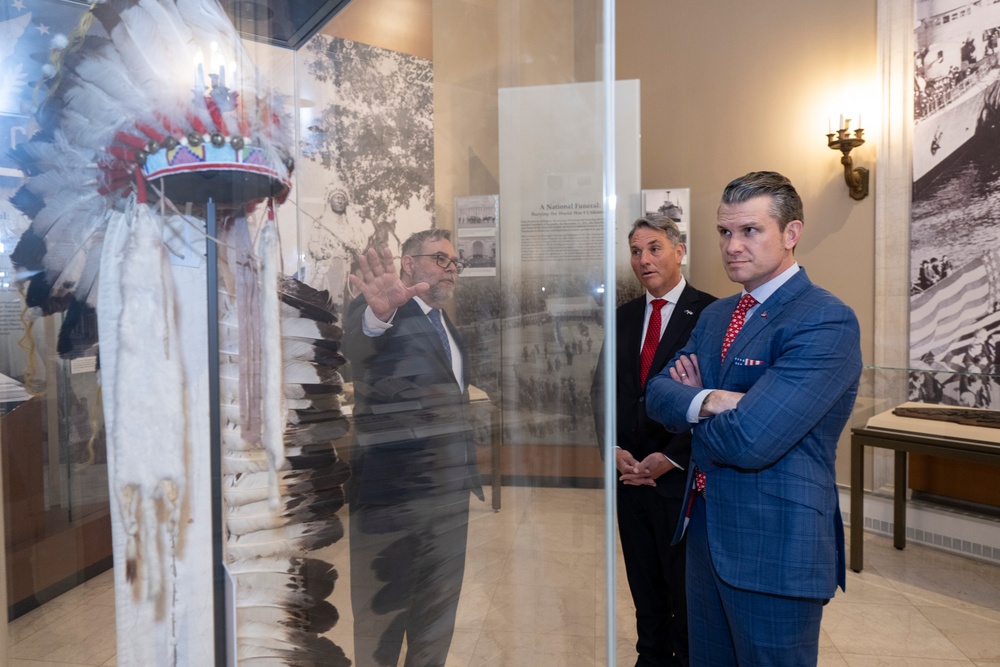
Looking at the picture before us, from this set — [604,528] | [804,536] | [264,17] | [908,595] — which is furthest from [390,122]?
[908,595]

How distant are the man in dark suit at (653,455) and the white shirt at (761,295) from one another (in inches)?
23.3

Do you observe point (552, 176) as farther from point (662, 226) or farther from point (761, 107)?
point (761, 107)

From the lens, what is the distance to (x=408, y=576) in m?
1.16

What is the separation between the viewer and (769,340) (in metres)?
1.48

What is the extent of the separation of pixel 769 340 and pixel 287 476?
3.42 feet

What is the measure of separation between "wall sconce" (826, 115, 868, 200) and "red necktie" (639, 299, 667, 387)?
8.58ft

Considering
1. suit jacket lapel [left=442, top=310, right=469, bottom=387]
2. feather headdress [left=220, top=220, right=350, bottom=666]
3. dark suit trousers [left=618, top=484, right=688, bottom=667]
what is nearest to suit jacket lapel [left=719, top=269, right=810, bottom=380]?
suit jacket lapel [left=442, top=310, right=469, bottom=387]

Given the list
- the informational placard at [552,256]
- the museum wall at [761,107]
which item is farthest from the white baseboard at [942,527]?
the informational placard at [552,256]

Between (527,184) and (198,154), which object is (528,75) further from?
(198,154)

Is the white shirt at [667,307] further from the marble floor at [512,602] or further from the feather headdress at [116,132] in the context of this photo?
the feather headdress at [116,132]

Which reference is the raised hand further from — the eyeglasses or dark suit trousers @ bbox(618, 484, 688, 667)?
dark suit trousers @ bbox(618, 484, 688, 667)

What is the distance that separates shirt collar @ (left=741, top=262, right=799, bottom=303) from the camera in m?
1.51

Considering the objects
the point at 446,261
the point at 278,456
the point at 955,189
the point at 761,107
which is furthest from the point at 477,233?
the point at 761,107

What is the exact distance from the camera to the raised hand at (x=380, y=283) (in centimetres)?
106
